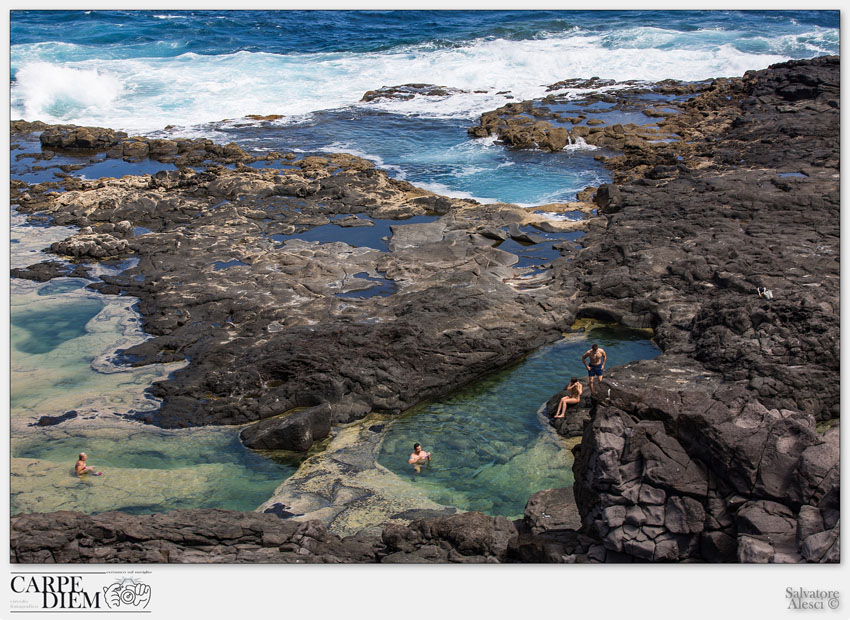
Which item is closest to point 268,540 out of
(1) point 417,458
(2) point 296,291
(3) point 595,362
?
(1) point 417,458

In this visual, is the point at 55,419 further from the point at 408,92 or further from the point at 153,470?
the point at 408,92

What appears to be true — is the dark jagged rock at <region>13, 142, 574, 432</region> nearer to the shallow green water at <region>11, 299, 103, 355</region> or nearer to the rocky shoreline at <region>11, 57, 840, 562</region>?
the rocky shoreline at <region>11, 57, 840, 562</region>

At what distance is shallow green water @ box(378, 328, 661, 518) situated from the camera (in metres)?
13.7

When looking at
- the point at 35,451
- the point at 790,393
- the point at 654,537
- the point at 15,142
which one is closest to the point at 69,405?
the point at 35,451

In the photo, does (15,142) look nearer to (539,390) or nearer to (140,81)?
(140,81)

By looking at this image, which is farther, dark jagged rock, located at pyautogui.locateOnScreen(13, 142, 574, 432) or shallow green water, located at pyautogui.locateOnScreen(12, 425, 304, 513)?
dark jagged rock, located at pyautogui.locateOnScreen(13, 142, 574, 432)

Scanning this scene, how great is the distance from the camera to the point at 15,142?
3581 centimetres

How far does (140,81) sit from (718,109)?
1283 inches

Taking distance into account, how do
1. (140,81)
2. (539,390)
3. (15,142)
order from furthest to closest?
(140,81), (15,142), (539,390)
